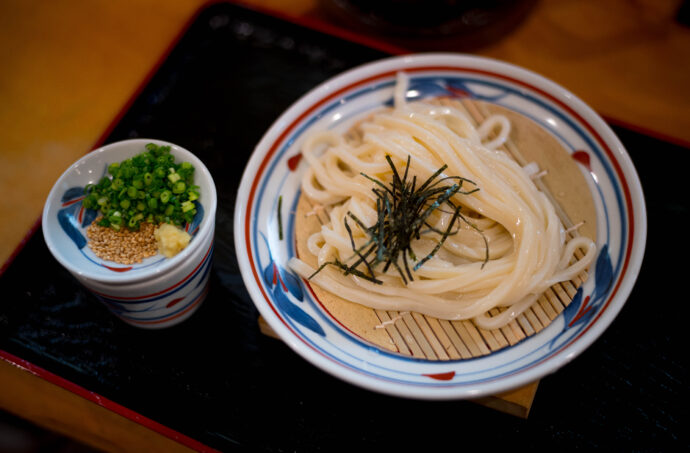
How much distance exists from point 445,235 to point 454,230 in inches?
5.5

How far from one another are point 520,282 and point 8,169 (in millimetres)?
2492

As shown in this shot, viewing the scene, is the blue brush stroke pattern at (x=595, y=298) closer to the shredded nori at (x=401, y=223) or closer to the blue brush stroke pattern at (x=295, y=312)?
the shredded nori at (x=401, y=223)

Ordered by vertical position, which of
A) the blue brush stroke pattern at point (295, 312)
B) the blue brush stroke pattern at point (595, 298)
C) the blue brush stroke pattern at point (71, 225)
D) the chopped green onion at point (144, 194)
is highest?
the chopped green onion at point (144, 194)

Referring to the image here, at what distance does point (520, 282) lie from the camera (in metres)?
1.99

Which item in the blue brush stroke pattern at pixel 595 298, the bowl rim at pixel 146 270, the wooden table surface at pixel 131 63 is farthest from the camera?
the wooden table surface at pixel 131 63

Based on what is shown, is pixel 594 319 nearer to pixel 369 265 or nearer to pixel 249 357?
pixel 369 265

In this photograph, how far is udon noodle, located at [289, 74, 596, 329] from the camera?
6.70ft

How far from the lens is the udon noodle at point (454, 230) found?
204 cm

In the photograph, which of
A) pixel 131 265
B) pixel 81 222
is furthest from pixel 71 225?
pixel 131 265

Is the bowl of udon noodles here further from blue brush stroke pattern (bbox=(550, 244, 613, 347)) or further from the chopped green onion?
the chopped green onion

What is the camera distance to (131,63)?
315cm

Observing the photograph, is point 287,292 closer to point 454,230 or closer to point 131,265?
point 131,265

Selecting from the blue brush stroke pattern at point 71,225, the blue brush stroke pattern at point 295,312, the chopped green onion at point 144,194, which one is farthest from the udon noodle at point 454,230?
the blue brush stroke pattern at point 71,225

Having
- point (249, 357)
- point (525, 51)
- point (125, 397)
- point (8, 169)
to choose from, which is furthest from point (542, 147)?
point (8, 169)
